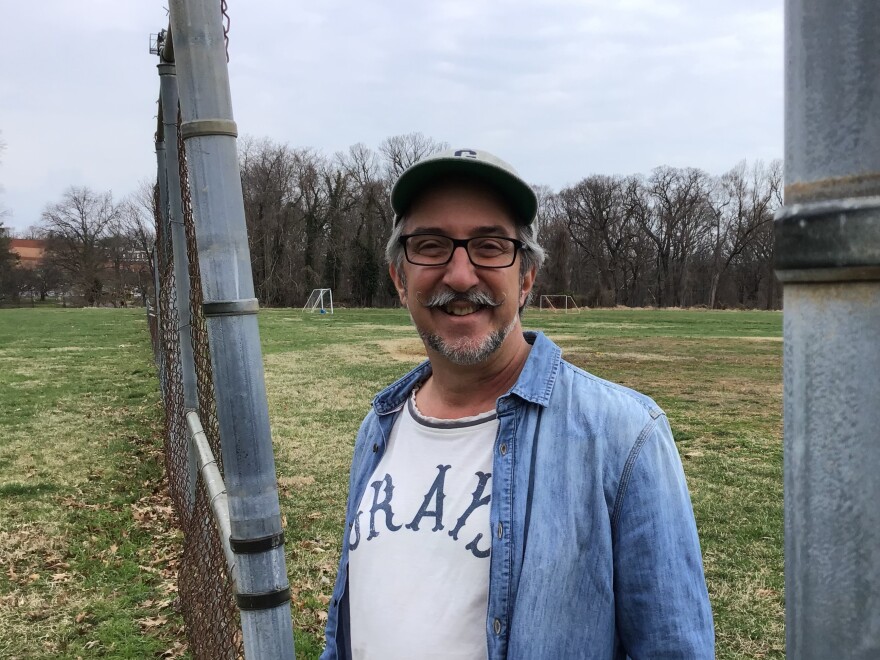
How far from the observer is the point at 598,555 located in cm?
152

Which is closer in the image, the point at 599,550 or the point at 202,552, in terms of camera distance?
the point at 599,550

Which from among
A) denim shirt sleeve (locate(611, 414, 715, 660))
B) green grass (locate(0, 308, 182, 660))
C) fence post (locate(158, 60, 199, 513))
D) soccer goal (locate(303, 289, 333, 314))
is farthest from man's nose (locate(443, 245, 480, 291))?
soccer goal (locate(303, 289, 333, 314))

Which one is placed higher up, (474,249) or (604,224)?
(604,224)

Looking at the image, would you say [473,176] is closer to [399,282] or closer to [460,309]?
[460,309]

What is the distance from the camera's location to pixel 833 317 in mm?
520

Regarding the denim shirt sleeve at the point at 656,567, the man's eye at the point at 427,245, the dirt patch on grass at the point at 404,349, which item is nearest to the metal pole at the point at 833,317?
the denim shirt sleeve at the point at 656,567

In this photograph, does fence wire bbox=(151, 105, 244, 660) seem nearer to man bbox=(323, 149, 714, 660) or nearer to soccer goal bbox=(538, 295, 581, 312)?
man bbox=(323, 149, 714, 660)

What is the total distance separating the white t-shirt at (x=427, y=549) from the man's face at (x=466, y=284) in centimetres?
20

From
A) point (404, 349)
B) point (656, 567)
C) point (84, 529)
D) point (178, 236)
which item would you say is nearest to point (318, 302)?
point (404, 349)

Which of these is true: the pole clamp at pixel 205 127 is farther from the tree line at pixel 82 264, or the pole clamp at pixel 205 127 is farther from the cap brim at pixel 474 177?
the tree line at pixel 82 264

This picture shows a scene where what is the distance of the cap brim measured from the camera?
1818 millimetres

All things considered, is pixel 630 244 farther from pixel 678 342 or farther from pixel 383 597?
pixel 383 597

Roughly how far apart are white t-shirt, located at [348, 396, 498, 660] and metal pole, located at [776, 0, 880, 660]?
1.19 metres

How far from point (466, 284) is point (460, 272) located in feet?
0.11
